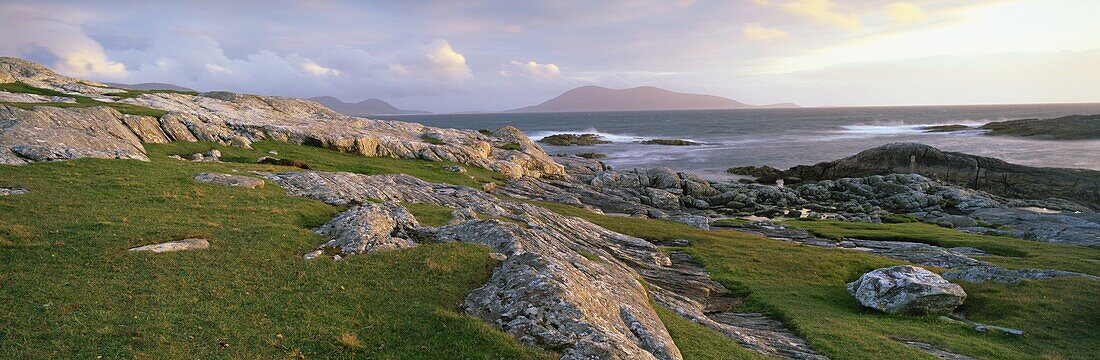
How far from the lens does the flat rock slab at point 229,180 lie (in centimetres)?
2892

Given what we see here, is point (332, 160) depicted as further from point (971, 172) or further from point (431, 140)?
point (971, 172)

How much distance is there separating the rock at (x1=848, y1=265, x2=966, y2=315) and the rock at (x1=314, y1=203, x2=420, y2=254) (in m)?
21.7

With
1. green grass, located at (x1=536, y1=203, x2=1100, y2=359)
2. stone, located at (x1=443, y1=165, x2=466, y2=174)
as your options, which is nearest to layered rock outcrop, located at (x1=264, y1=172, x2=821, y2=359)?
green grass, located at (x1=536, y1=203, x2=1100, y2=359)

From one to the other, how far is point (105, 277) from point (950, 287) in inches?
1313

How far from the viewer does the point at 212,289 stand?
14781mm

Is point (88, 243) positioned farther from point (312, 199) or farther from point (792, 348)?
point (792, 348)

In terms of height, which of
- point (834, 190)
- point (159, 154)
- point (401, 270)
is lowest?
point (834, 190)

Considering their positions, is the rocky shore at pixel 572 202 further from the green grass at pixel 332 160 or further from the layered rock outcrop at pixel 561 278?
the green grass at pixel 332 160

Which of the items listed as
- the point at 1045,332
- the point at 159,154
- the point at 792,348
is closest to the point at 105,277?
the point at 792,348

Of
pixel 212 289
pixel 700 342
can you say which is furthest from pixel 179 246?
pixel 700 342

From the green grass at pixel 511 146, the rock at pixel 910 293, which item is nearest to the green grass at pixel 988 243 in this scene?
the rock at pixel 910 293

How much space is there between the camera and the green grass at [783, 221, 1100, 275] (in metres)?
33.2

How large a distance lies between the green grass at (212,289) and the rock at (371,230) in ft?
2.66

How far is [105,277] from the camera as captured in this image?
14.8 m
